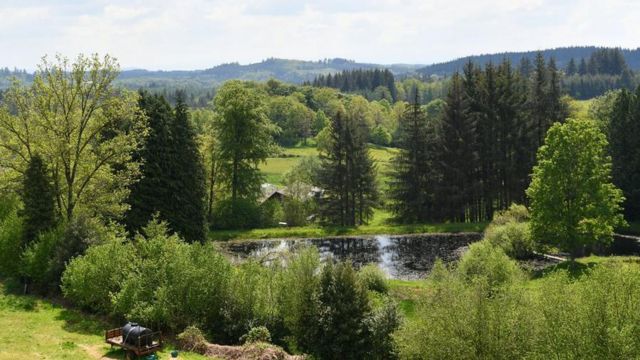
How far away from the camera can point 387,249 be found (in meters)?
50.7

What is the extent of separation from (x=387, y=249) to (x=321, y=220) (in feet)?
52.1

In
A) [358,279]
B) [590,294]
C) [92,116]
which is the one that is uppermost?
[92,116]

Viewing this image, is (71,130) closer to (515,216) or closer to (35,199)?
(35,199)

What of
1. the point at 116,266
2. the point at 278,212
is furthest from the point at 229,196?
the point at 116,266

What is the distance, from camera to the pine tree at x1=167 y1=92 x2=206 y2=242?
46250mm

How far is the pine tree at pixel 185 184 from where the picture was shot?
4625 cm

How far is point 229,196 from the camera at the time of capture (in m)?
63.9

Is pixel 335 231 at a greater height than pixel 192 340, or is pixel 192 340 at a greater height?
pixel 192 340

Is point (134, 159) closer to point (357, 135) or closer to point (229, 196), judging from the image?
point (229, 196)

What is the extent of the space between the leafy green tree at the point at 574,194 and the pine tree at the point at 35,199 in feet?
106

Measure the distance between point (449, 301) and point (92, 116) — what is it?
26.0 meters

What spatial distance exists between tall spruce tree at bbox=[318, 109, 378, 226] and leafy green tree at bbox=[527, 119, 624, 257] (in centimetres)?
2598

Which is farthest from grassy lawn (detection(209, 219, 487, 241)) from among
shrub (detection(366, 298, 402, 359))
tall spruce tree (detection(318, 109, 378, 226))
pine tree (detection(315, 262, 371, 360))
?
shrub (detection(366, 298, 402, 359))

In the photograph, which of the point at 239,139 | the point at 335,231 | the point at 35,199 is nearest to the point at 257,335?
the point at 35,199
